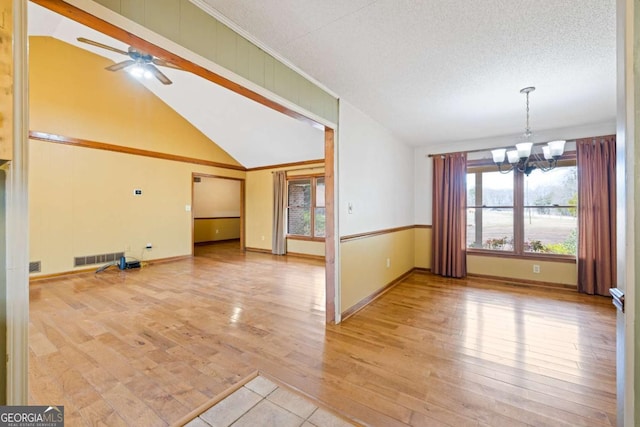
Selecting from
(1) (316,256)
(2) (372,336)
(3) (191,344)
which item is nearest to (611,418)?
(2) (372,336)

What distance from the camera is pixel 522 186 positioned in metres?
4.41

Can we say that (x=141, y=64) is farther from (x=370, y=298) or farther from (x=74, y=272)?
(x=370, y=298)

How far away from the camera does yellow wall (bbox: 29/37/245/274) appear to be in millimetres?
4355

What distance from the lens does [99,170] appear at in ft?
16.4

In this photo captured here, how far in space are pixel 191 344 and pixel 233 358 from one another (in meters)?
0.49

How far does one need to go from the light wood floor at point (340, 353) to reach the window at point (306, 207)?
2.91 m

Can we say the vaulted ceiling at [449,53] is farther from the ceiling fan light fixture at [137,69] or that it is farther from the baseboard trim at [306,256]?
the baseboard trim at [306,256]

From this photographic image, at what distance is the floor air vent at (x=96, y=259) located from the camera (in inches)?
186

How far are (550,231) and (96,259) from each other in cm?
786

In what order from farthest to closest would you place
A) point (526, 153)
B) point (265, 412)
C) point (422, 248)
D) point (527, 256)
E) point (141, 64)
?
point (422, 248) → point (527, 256) → point (141, 64) → point (526, 153) → point (265, 412)

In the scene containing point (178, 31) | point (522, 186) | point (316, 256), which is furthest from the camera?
point (316, 256)

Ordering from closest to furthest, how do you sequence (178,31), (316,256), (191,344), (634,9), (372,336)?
(634,9)
(178,31)
(191,344)
(372,336)
(316,256)

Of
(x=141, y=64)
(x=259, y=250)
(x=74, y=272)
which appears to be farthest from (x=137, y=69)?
(x=259, y=250)

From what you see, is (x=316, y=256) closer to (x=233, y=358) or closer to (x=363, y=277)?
(x=363, y=277)
